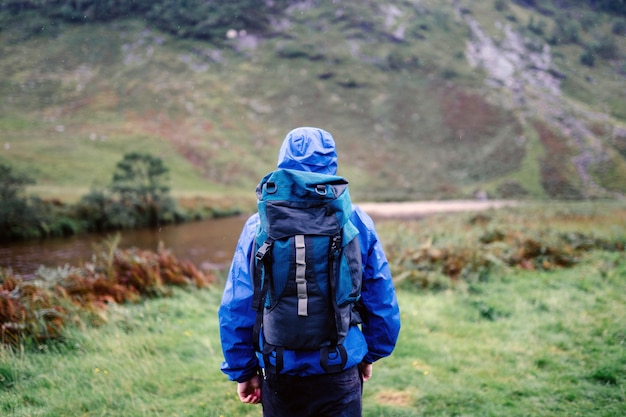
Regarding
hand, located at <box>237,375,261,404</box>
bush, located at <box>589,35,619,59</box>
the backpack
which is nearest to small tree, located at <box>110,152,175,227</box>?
hand, located at <box>237,375,261,404</box>

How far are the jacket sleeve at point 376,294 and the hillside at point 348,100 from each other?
23.7 meters

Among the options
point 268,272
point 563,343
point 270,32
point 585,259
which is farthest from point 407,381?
point 270,32

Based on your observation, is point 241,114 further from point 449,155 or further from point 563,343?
point 563,343

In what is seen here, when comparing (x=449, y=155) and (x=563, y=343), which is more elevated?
(x=563, y=343)

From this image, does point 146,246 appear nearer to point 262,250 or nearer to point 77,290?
point 77,290

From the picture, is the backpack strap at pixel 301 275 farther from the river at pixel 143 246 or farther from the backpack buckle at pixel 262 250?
the river at pixel 143 246

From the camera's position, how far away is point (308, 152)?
2.11m

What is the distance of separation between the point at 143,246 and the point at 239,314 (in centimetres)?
1621

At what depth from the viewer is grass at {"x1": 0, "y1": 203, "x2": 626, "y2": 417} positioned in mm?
4000

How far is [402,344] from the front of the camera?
5465 mm

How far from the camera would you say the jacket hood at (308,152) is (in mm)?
2107

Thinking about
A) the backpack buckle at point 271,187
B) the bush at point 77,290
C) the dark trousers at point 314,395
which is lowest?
the bush at point 77,290

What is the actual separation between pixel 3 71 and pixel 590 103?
309ft

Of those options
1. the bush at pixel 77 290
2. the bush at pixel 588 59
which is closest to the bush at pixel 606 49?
the bush at pixel 588 59
